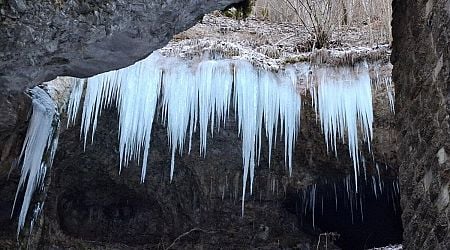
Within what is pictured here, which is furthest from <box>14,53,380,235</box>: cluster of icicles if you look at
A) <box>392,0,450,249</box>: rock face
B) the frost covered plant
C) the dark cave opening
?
<box>392,0,450,249</box>: rock face

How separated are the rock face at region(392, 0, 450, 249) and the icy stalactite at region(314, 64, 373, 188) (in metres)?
1.89

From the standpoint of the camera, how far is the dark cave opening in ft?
20.5

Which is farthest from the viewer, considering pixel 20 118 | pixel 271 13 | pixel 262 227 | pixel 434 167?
pixel 271 13

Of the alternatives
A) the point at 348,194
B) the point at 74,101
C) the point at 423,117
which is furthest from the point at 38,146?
the point at 423,117

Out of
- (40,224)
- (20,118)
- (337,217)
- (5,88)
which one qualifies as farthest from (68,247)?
(5,88)

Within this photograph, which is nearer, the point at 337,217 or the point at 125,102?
the point at 125,102

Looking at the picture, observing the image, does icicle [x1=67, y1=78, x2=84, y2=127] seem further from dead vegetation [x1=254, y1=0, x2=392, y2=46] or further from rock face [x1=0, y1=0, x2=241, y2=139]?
dead vegetation [x1=254, y1=0, x2=392, y2=46]

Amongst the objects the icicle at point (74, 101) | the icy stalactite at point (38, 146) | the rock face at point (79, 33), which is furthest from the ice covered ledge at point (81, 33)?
the icicle at point (74, 101)

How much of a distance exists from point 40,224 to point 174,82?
1.79 metres

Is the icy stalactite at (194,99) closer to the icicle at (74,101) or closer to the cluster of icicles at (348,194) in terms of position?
the icicle at (74,101)

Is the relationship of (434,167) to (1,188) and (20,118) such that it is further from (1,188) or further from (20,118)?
(1,188)

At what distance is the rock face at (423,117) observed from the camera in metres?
2.83

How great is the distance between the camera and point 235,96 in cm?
567

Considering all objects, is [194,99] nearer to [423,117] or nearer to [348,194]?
[348,194]
